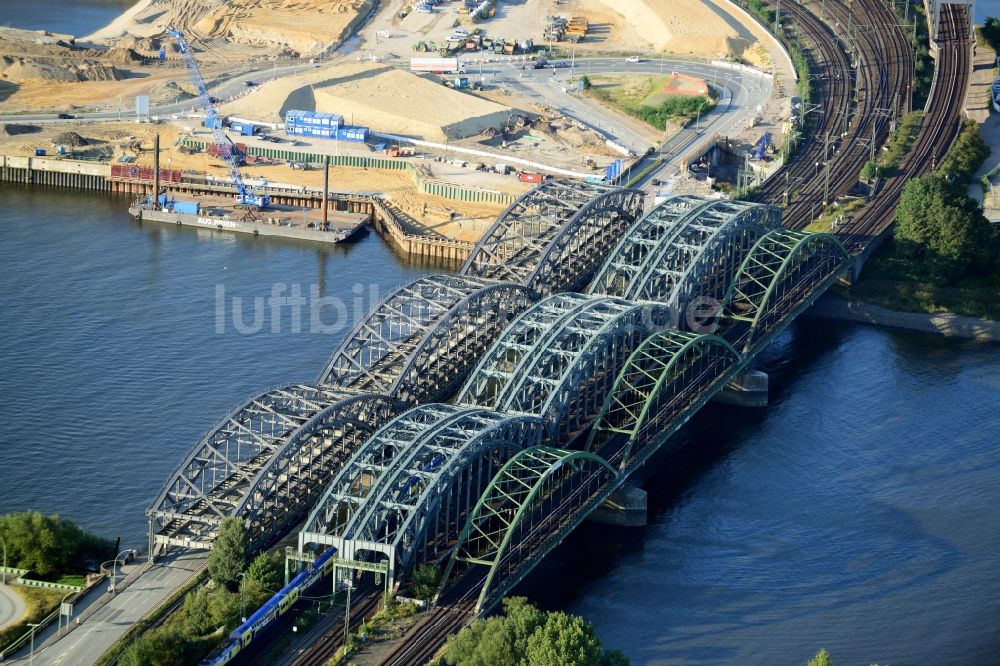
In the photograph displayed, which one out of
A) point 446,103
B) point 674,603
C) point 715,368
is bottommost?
point 674,603

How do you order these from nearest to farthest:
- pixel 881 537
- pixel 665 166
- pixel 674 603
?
pixel 674 603, pixel 881 537, pixel 665 166

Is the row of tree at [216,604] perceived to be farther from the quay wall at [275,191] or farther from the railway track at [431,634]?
the quay wall at [275,191]

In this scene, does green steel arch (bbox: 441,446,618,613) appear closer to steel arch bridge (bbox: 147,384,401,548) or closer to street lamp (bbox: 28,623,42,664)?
steel arch bridge (bbox: 147,384,401,548)

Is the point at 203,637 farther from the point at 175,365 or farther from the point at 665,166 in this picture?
the point at 665,166

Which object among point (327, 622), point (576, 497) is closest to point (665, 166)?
point (576, 497)

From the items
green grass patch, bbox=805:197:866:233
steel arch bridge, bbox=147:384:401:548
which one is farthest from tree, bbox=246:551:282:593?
green grass patch, bbox=805:197:866:233

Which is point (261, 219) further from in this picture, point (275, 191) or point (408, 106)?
point (408, 106)

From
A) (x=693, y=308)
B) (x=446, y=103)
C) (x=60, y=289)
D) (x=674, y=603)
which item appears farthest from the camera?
(x=446, y=103)
